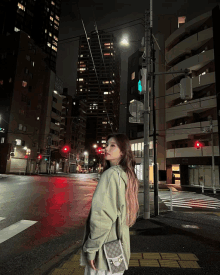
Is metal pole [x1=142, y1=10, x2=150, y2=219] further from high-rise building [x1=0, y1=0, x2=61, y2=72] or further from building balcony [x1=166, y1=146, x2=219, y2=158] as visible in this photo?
high-rise building [x1=0, y1=0, x2=61, y2=72]

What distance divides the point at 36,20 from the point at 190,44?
9171 centimetres

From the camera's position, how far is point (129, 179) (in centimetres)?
187

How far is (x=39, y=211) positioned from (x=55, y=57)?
4444 inches

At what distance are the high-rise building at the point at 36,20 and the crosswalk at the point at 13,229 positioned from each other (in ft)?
267

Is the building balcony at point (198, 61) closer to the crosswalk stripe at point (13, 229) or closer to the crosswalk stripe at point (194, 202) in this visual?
the crosswalk stripe at point (194, 202)

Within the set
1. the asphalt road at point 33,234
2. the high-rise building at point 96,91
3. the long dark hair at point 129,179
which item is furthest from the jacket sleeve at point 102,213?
the high-rise building at point 96,91

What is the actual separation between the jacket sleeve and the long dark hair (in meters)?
0.25

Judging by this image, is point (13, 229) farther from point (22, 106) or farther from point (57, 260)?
point (22, 106)

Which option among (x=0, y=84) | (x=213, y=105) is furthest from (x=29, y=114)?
(x=213, y=105)

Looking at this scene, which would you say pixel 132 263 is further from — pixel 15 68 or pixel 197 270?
pixel 15 68

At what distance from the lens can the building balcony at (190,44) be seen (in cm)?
2878

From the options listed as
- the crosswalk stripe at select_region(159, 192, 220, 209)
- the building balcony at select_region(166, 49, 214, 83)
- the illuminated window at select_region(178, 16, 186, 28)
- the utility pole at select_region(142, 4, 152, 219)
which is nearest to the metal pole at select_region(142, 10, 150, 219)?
the utility pole at select_region(142, 4, 152, 219)

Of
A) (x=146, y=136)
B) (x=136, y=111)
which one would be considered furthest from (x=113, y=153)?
(x=136, y=111)

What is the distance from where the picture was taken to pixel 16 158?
139 feet
